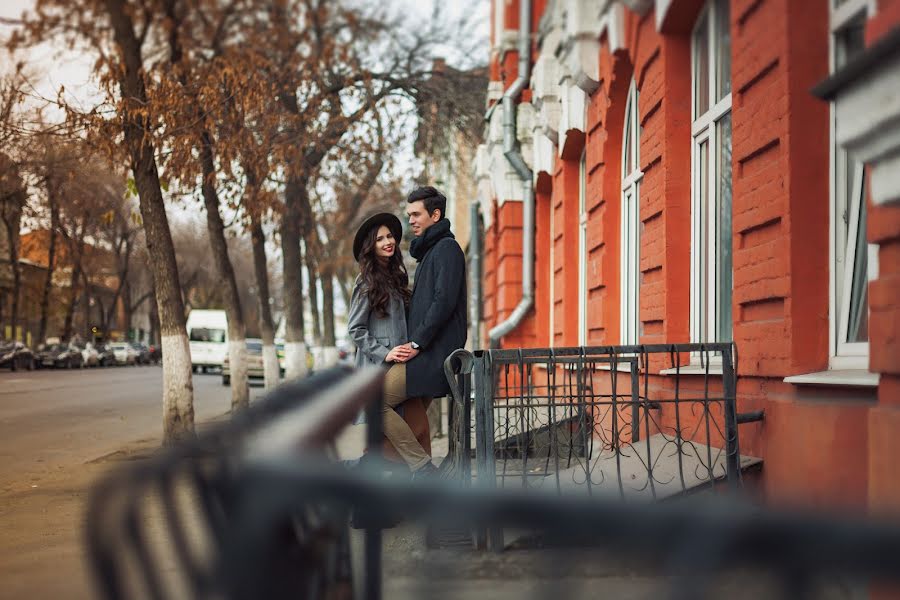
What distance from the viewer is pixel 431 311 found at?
6445 millimetres

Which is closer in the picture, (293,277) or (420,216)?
(420,216)

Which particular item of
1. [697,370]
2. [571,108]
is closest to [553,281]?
[571,108]

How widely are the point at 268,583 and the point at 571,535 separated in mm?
306

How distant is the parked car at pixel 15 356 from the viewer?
1800 inches

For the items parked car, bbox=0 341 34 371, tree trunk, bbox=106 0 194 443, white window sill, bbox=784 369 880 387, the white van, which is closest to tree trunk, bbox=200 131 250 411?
tree trunk, bbox=106 0 194 443

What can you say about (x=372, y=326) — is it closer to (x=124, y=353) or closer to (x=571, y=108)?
(x=571, y=108)

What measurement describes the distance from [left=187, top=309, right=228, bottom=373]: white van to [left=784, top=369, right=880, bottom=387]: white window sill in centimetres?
4821

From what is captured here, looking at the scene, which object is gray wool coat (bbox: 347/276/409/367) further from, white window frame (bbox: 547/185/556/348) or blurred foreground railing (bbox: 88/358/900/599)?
white window frame (bbox: 547/185/556/348)

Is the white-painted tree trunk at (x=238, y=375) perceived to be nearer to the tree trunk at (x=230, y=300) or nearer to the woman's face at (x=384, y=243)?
the tree trunk at (x=230, y=300)

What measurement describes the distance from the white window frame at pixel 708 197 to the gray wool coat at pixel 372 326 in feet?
6.27

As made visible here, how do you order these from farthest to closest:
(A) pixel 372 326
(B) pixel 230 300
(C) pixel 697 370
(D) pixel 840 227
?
(B) pixel 230 300 → (A) pixel 372 326 → (C) pixel 697 370 → (D) pixel 840 227

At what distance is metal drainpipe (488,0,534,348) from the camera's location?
15203mm

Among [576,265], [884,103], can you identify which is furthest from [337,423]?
[576,265]

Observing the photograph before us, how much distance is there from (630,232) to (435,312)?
143 inches
